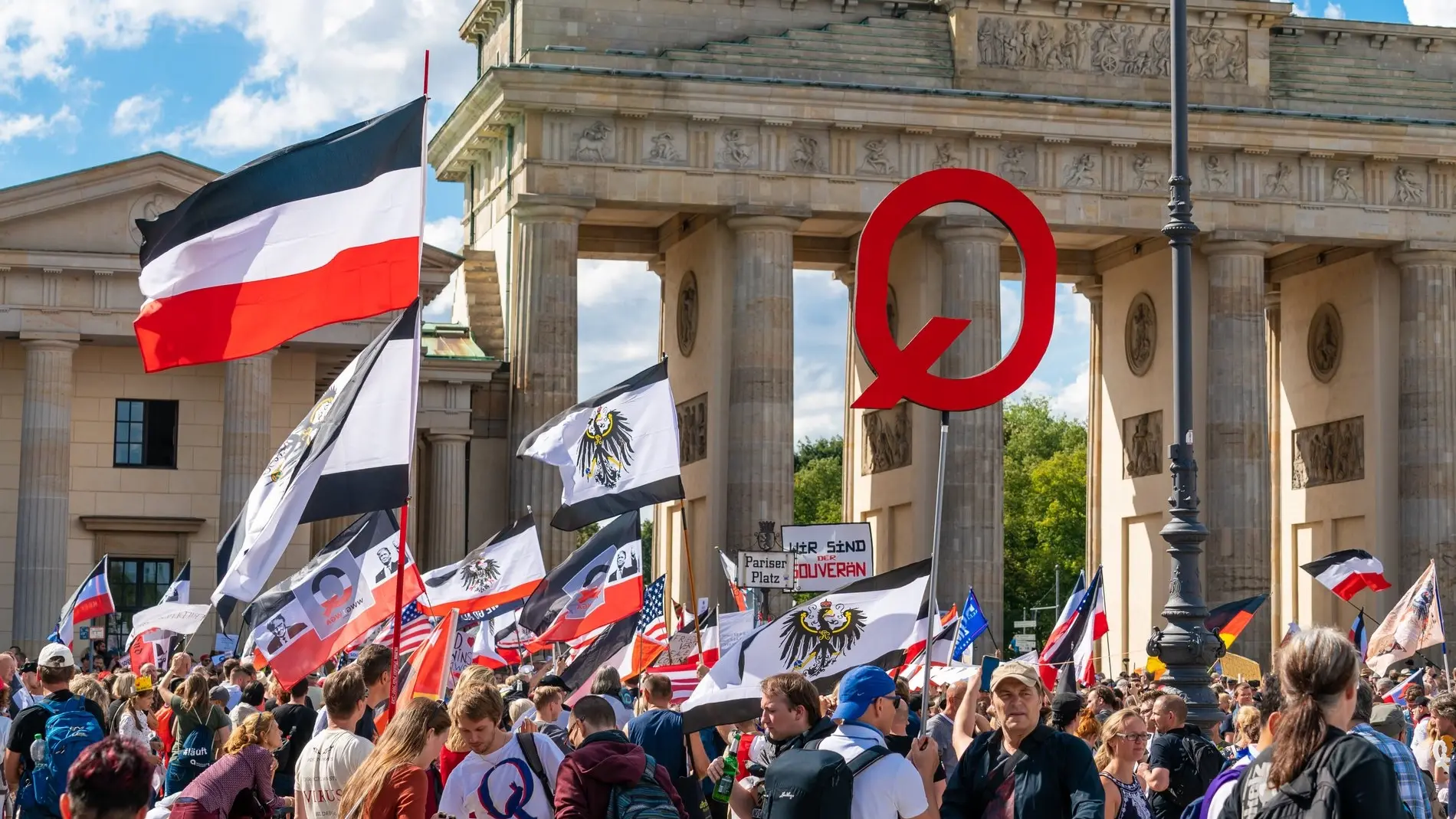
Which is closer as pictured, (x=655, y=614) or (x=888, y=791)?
(x=888, y=791)

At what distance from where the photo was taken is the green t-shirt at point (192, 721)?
47.7ft

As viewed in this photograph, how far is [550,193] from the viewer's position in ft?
159

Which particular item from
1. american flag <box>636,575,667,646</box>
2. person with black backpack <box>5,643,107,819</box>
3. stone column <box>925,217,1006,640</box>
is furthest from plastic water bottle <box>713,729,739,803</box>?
stone column <box>925,217,1006,640</box>

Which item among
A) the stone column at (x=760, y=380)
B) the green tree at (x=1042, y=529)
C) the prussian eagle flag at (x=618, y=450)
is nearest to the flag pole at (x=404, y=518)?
the prussian eagle flag at (x=618, y=450)

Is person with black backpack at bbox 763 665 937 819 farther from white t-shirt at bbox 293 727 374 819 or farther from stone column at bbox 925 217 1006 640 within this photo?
stone column at bbox 925 217 1006 640

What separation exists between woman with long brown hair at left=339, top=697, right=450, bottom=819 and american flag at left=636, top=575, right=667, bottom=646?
47.5 ft

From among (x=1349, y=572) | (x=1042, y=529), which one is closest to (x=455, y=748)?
(x=1349, y=572)

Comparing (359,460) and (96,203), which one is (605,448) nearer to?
(359,460)

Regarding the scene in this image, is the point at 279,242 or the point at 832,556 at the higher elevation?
the point at 279,242

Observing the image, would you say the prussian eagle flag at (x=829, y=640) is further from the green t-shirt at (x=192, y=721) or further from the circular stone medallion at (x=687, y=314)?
the circular stone medallion at (x=687, y=314)

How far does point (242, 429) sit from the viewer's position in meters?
44.8

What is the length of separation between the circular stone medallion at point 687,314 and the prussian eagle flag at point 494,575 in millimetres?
A: 29798

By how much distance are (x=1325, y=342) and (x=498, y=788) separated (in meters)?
51.3

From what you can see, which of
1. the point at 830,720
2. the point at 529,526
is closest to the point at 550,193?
the point at 529,526
